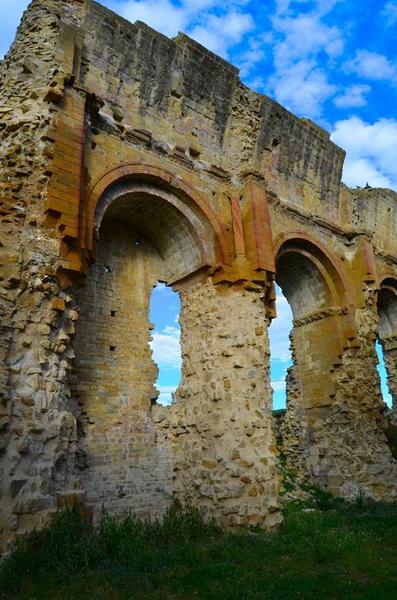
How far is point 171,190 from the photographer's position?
9.84m

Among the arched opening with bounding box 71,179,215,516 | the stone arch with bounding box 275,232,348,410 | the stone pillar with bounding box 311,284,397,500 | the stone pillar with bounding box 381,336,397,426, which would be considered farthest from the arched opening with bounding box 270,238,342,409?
the stone pillar with bounding box 381,336,397,426

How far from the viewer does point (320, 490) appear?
37.9 ft

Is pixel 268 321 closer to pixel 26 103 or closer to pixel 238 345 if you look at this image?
pixel 238 345

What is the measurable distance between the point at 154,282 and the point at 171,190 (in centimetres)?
209

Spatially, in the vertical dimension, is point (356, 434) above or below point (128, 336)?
below

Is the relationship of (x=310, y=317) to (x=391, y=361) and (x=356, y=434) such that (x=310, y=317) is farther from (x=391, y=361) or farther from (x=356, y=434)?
(x=391, y=361)

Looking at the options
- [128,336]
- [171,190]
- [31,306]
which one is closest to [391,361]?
[128,336]

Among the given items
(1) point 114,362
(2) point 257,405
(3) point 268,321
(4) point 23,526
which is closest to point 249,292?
(3) point 268,321

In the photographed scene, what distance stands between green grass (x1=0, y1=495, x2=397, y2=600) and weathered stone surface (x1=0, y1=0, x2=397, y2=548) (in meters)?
0.54

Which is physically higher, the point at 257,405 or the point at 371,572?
the point at 257,405

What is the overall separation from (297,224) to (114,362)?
20.5 ft

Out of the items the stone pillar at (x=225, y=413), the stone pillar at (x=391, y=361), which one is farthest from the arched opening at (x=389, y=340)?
the stone pillar at (x=225, y=413)

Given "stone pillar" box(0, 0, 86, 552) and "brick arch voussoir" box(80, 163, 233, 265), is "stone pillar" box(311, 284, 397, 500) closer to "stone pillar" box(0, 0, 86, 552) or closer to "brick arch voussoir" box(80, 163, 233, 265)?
"brick arch voussoir" box(80, 163, 233, 265)

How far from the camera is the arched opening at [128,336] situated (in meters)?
8.68
